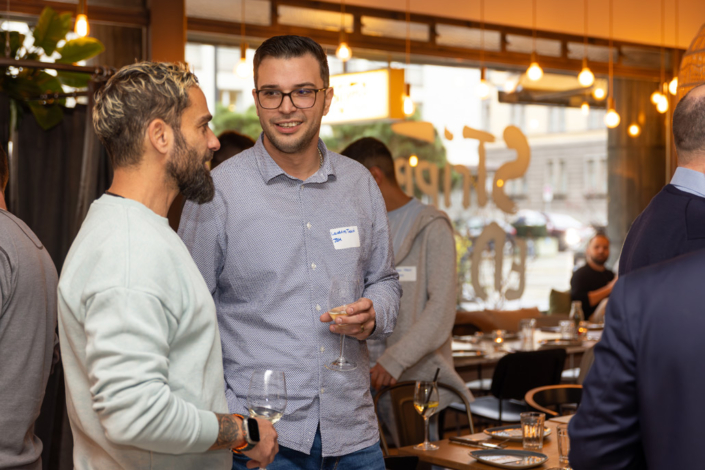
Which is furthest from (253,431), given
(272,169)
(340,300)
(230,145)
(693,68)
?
(693,68)

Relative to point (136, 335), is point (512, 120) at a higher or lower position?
higher

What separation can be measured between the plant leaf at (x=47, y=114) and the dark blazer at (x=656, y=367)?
3234 millimetres

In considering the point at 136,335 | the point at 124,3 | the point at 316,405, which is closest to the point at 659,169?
the point at 124,3

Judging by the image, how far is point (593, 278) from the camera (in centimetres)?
768

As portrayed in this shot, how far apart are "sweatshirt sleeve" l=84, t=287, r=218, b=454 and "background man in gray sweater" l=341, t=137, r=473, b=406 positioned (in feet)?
7.09

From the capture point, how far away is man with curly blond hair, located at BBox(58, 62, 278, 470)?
4.87ft

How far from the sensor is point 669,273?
136 centimetres

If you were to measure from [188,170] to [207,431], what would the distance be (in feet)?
1.89

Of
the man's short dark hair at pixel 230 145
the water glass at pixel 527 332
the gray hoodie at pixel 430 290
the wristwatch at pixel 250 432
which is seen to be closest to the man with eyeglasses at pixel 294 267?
the wristwatch at pixel 250 432

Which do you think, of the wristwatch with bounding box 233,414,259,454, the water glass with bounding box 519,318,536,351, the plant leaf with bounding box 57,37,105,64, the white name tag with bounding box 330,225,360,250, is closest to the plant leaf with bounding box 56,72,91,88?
the plant leaf with bounding box 57,37,105,64

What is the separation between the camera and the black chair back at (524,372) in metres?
4.94

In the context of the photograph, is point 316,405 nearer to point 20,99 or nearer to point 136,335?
point 136,335

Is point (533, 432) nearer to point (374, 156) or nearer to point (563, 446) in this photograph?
point (563, 446)

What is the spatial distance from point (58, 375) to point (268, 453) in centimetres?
235
